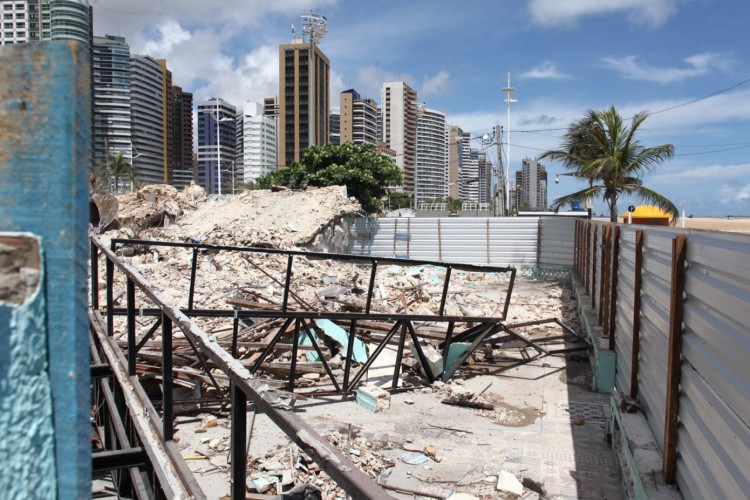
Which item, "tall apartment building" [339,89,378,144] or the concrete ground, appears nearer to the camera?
the concrete ground

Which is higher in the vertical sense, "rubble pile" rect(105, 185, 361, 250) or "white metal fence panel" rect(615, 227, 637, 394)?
"rubble pile" rect(105, 185, 361, 250)

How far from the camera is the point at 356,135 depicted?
95.9 metres

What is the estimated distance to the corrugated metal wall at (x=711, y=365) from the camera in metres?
2.30

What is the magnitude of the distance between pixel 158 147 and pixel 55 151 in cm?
5084

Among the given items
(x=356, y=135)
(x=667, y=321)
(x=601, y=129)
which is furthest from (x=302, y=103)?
(x=667, y=321)

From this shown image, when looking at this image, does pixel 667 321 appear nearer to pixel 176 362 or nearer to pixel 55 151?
pixel 55 151

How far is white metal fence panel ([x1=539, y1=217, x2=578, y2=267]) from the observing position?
69.6ft

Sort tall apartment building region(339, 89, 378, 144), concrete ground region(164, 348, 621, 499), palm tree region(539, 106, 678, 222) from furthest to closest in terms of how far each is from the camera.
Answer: tall apartment building region(339, 89, 378, 144) → palm tree region(539, 106, 678, 222) → concrete ground region(164, 348, 621, 499)

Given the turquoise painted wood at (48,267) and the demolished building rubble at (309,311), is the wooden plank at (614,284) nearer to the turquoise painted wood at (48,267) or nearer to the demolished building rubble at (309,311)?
the demolished building rubble at (309,311)

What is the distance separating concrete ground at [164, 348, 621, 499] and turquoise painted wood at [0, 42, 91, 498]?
433cm

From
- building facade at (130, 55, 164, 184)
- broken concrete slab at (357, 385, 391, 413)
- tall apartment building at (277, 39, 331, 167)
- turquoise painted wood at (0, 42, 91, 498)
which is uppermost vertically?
tall apartment building at (277, 39, 331, 167)

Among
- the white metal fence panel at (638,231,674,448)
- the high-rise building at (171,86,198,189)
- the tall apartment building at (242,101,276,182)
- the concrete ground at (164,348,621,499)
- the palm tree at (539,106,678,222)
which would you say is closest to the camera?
the white metal fence panel at (638,231,674,448)

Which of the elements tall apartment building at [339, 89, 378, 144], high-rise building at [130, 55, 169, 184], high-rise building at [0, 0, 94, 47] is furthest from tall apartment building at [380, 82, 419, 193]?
high-rise building at [0, 0, 94, 47]

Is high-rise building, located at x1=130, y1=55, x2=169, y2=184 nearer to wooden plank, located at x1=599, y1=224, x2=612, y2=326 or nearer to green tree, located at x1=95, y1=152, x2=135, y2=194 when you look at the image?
green tree, located at x1=95, y1=152, x2=135, y2=194
